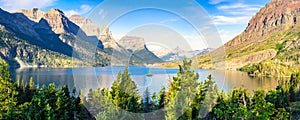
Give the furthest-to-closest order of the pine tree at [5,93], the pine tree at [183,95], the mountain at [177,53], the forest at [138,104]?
the pine tree at [5,93] → the pine tree at [183,95] → the forest at [138,104] → the mountain at [177,53]

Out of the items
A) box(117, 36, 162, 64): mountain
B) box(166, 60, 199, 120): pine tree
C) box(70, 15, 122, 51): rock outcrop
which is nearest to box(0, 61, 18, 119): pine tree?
box(166, 60, 199, 120): pine tree

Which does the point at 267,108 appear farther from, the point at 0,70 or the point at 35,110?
the point at 0,70

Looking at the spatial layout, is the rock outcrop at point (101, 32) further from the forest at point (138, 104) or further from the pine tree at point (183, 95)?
the pine tree at point (183, 95)

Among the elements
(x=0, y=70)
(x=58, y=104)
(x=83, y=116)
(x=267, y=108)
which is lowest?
(x=83, y=116)

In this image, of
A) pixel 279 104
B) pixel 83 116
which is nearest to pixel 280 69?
pixel 279 104

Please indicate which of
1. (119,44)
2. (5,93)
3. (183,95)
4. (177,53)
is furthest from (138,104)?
(5,93)

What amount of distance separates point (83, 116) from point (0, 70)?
46.7ft

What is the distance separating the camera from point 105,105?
1914cm

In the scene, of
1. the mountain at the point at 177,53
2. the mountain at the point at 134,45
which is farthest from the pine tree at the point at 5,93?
the mountain at the point at 177,53

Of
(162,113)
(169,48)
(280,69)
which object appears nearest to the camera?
(169,48)

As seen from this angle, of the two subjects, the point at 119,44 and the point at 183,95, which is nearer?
the point at 119,44

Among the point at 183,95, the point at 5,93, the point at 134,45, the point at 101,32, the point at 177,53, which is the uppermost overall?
the point at 101,32

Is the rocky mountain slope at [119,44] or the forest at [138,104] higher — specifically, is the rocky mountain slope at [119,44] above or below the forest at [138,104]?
A: above

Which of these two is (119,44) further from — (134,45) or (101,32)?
(101,32)
